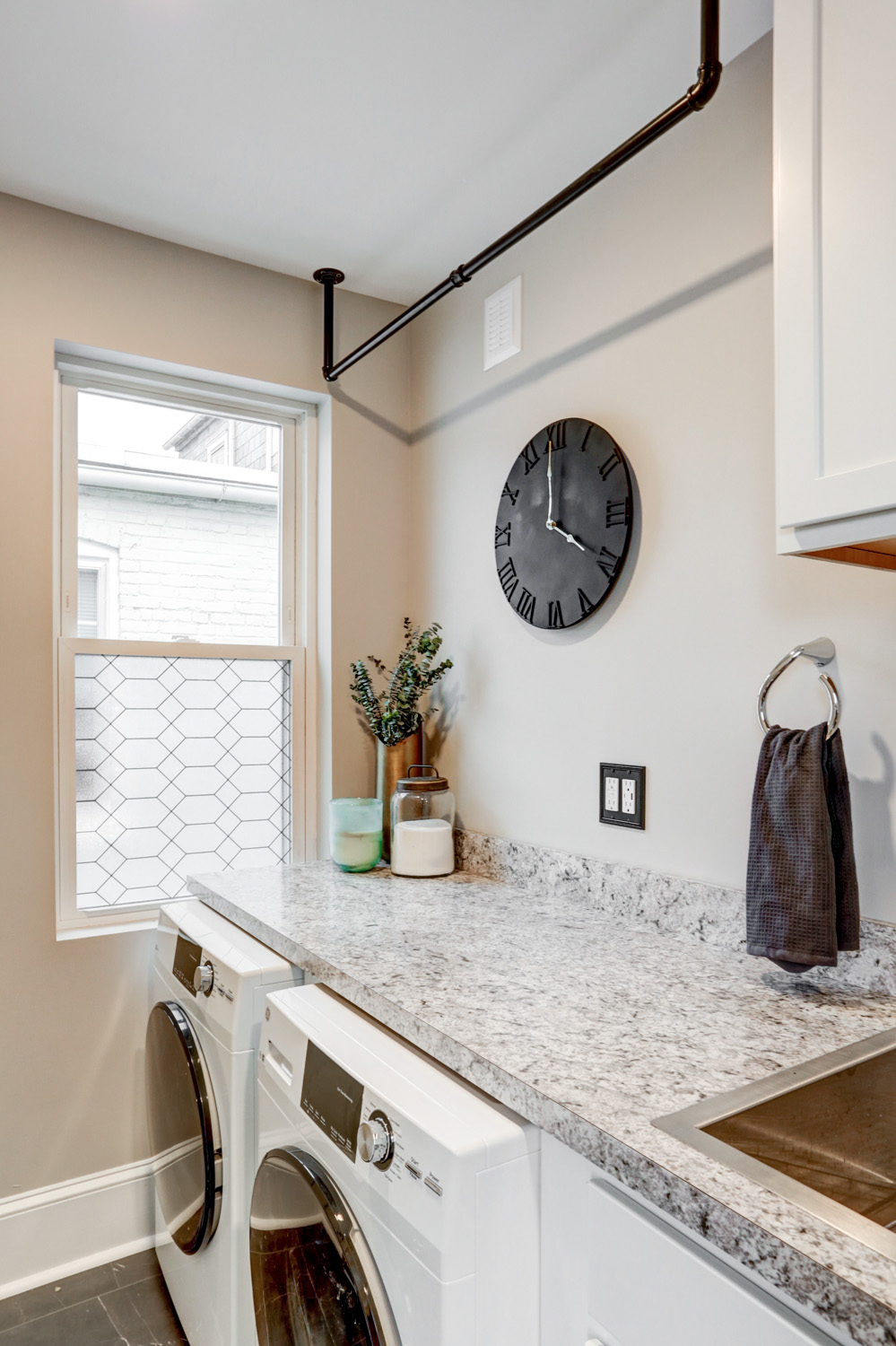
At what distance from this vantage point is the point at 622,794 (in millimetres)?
1694

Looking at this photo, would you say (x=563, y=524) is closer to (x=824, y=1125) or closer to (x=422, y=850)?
(x=422, y=850)

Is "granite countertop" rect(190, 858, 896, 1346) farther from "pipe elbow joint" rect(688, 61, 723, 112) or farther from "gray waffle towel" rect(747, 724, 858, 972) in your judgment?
"pipe elbow joint" rect(688, 61, 723, 112)

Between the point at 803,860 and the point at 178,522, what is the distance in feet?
5.77

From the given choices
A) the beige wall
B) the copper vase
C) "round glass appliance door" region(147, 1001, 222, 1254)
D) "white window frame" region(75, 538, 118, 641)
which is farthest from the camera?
the copper vase

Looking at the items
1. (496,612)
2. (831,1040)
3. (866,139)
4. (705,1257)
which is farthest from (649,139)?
(705,1257)

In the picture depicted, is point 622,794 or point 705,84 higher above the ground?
point 705,84

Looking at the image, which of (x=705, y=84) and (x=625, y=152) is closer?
(x=705, y=84)

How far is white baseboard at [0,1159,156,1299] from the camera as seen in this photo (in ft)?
6.11

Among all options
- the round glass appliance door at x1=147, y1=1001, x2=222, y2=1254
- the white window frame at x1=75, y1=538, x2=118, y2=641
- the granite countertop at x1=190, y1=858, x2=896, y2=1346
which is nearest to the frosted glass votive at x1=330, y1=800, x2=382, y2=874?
the granite countertop at x1=190, y1=858, x2=896, y2=1346

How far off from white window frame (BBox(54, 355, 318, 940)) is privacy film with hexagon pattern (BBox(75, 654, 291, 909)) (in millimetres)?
31

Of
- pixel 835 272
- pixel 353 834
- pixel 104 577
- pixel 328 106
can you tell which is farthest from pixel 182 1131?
pixel 328 106

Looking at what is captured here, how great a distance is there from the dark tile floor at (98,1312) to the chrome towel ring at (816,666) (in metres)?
1.70

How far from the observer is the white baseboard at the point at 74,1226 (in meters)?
1.86

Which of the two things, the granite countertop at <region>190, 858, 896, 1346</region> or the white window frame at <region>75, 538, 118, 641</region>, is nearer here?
the granite countertop at <region>190, 858, 896, 1346</region>
